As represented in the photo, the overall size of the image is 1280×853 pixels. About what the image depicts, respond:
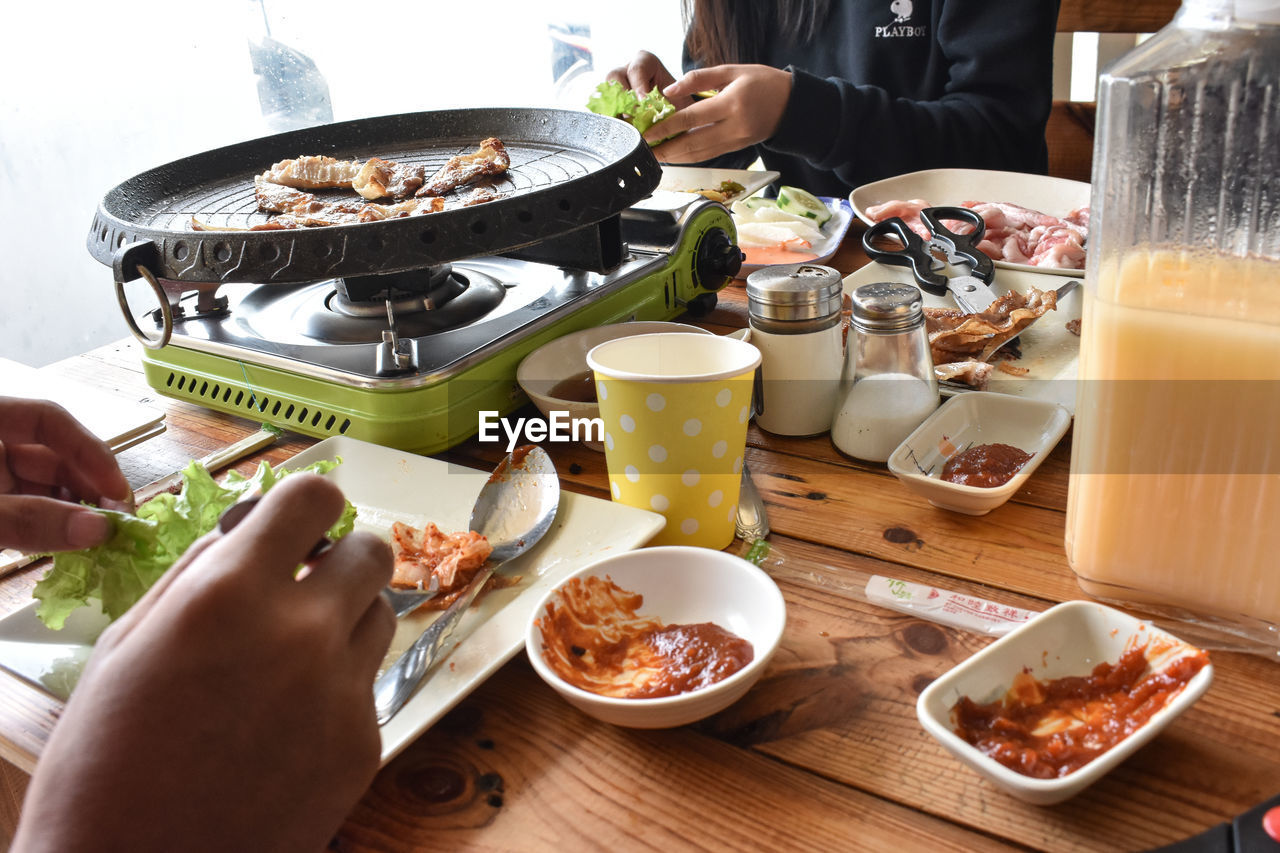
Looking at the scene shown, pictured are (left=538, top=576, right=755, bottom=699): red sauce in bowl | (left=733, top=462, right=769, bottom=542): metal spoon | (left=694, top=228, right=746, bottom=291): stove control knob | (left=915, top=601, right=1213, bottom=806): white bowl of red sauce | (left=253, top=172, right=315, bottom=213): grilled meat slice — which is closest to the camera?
(left=915, top=601, right=1213, bottom=806): white bowl of red sauce

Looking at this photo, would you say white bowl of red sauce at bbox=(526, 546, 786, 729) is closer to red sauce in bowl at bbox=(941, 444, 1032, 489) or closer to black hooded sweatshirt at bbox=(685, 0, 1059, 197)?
red sauce in bowl at bbox=(941, 444, 1032, 489)

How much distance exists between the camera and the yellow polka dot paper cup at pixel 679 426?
0.92m

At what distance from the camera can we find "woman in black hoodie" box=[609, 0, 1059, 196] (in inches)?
85.1

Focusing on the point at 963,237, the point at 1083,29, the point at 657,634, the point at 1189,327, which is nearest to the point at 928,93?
the point at 1083,29

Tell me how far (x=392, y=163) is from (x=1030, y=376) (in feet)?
3.73

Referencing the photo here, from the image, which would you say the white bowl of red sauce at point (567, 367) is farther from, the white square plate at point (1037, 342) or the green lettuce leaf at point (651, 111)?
the green lettuce leaf at point (651, 111)

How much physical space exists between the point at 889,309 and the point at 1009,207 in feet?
3.02

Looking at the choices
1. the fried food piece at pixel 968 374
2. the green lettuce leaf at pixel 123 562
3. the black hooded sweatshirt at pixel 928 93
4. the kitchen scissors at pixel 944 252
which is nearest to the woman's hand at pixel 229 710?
the green lettuce leaf at pixel 123 562

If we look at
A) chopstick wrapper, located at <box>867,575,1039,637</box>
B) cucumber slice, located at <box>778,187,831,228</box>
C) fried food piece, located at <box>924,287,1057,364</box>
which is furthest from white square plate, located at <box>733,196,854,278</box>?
chopstick wrapper, located at <box>867,575,1039,637</box>

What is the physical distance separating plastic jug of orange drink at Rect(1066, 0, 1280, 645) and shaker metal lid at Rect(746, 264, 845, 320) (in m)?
0.36

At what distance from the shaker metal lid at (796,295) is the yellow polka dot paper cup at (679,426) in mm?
146

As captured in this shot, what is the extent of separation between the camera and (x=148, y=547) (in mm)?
853

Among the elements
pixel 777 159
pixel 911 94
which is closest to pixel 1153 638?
pixel 911 94

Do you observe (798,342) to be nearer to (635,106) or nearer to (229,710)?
(229,710)
